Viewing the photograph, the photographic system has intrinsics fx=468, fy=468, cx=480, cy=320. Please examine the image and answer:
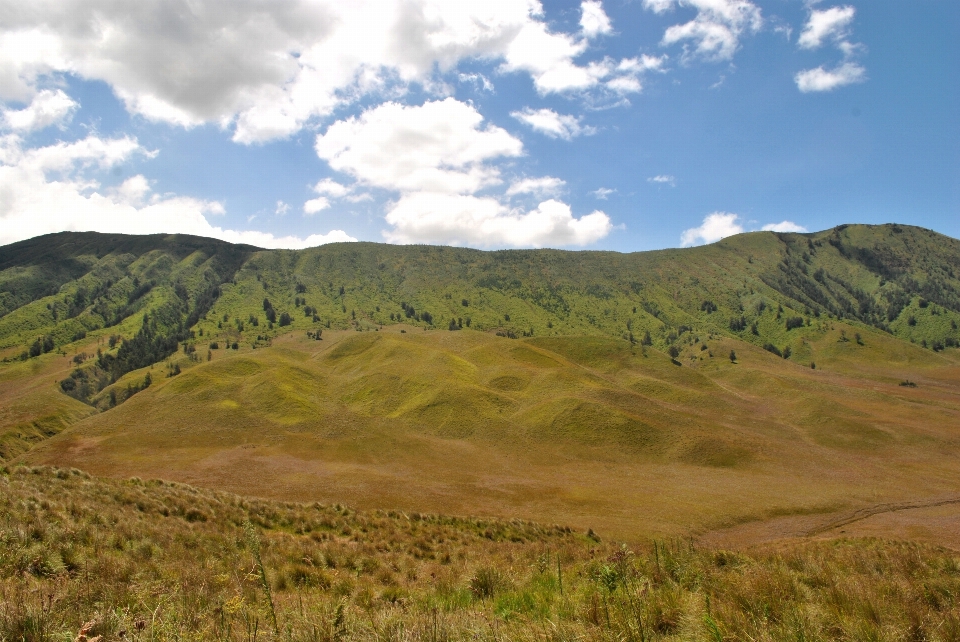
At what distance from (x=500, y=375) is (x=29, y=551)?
70.2m

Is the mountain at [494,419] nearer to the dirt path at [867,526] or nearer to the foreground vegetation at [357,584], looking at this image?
the dirt path at [867,526]

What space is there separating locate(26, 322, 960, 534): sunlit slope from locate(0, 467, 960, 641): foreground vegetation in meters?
20.2

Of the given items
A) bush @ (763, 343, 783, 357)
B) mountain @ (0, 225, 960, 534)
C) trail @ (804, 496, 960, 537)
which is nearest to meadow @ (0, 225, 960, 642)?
trail @ (804, 496, 960, 537)

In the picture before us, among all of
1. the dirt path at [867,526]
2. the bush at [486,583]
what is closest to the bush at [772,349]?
the dirt path at [867,526]

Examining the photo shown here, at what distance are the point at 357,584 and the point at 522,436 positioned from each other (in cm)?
5048

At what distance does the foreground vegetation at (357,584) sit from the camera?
4.59 meters

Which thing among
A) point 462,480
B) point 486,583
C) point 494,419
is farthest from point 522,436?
point 486,583

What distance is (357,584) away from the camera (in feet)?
32.3

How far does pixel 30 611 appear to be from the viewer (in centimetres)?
451

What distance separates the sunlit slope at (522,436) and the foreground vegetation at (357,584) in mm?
20220

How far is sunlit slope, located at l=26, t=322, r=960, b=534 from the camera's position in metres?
39.7

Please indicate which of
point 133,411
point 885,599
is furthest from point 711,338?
point 885,599

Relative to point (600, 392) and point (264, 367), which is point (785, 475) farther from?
point (264, 367)

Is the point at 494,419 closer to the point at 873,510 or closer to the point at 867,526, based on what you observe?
the point at 873,510
